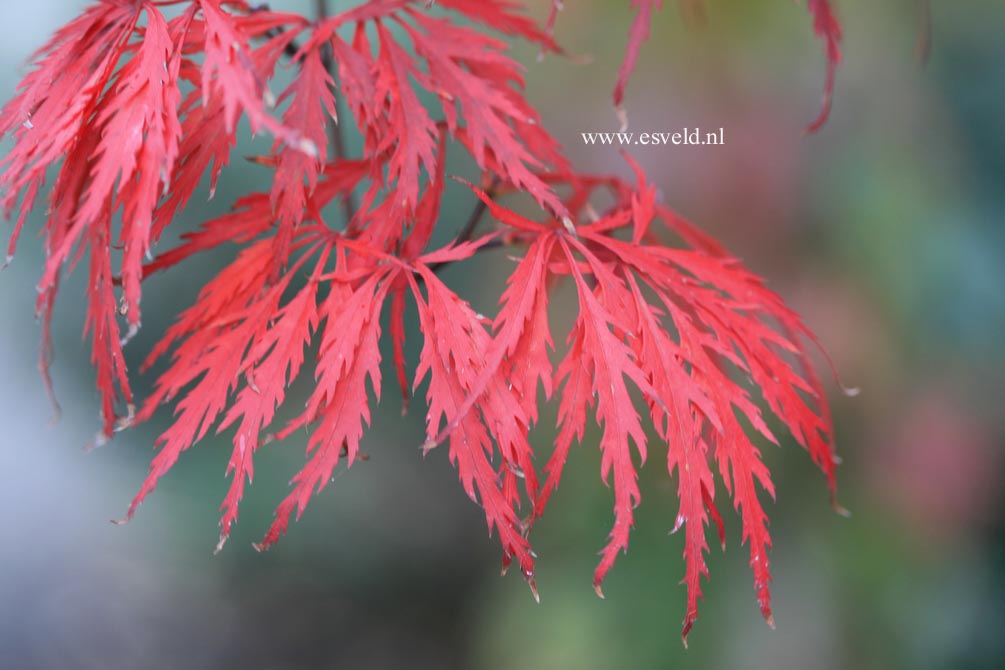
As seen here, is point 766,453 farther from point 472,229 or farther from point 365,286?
point 365,286

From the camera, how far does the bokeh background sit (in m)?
1.22

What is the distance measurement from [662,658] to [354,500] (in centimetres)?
64

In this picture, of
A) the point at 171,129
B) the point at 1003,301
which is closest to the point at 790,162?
the point at 1003,301

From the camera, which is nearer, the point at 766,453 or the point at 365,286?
the point at 365,286

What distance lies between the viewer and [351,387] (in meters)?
0.52

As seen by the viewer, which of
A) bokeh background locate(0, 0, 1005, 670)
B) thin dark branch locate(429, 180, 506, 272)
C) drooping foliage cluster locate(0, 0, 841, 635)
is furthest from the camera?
bokeh background locate(0, 0, 1005, 670)

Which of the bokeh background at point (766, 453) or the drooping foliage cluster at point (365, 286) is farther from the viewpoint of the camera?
the bokeh background at point (766, 453)

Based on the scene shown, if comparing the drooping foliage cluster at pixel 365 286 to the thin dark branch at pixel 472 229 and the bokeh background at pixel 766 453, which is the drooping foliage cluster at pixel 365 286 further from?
the bokeh background at pixel 766 453

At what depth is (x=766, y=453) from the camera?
48.1 inches

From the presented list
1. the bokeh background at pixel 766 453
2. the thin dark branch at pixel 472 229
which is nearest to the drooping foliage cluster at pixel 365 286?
the thin dark branch at pixel 472 229

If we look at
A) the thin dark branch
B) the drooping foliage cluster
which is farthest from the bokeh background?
the drooping foliage cluster

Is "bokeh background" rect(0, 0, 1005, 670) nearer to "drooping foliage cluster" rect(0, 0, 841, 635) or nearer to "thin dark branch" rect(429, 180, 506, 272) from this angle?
"thin dark branch" rect(429, 180, 506, 272)

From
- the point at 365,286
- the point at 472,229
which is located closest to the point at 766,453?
the point at 472,229

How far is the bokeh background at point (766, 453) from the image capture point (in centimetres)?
122
